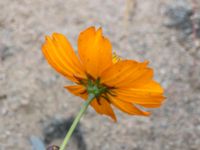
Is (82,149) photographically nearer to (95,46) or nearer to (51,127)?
(51,127)

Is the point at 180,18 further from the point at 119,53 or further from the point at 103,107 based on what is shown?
the point at 103,107

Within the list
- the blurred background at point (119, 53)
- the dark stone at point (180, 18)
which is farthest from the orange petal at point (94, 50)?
the dark stone at point (180, 18)

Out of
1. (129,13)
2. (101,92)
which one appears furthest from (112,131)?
(101,92)

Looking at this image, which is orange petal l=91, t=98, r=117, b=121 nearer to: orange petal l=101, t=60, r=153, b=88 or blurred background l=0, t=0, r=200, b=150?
orange petal l=101, t=60, r=153, b=88

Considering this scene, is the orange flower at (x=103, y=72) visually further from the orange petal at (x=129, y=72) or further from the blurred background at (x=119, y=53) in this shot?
the blurred background at (x=119, y=53)

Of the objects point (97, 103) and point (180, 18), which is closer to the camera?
point (97, 103)

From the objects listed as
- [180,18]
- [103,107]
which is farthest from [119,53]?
[103,107]
